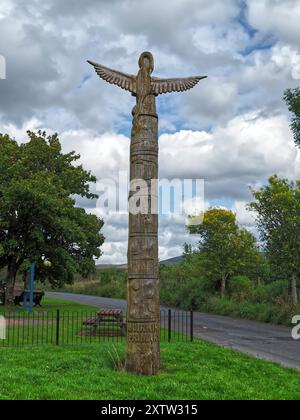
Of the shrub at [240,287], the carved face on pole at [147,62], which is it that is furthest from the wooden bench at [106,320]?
the shrub at [240,287]

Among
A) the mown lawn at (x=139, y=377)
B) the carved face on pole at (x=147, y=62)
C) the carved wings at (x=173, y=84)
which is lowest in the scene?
the mown lawn at (x=139, y=377)

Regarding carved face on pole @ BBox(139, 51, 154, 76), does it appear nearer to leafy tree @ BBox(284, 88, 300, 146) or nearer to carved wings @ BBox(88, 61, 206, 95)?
carved wings @ BBox(88, 61, 206, 95)

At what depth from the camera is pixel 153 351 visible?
28.7ft

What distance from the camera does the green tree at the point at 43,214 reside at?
2611 centimetres

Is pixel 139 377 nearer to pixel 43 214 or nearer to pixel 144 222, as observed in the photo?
pixel 144 222

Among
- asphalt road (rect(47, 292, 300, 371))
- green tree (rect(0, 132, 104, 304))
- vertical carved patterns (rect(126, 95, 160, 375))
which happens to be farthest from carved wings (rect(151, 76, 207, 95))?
green tree (rect(0, 132, 104, 304))

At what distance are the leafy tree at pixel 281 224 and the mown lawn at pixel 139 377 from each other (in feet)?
37.5

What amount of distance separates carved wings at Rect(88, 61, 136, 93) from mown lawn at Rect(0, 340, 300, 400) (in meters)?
5.31

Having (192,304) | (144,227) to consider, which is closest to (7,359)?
(144,227)

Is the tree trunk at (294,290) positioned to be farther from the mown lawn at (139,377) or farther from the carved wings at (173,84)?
the carved wings at (173,84)

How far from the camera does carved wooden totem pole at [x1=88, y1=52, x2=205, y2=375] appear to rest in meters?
8.70

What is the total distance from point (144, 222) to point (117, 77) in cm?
287
